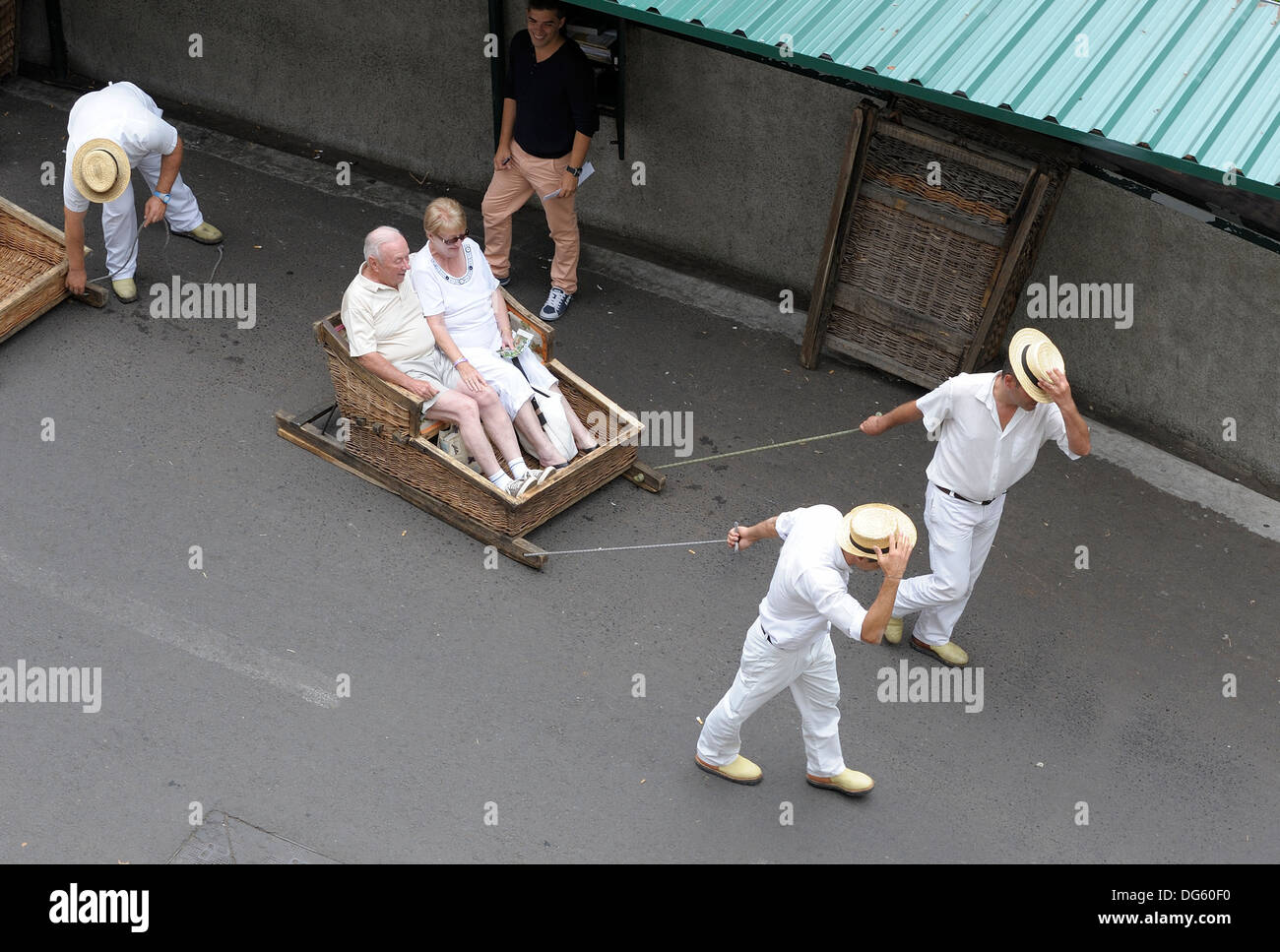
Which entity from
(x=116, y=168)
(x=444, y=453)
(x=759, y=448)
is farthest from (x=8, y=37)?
(x=759, y=448)

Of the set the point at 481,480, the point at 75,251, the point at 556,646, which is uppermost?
the point at 75,251

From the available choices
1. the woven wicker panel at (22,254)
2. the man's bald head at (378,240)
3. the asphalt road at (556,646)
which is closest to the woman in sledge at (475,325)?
the man's bald head at (378,240)

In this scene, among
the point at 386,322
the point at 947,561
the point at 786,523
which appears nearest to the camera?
the point at 786,523

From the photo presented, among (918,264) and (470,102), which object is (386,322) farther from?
(470,102)

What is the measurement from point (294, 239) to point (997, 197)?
16.5 ft

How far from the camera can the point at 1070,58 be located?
7145mm

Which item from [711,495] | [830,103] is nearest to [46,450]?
[711,495]

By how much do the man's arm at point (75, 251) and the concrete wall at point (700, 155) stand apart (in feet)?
9.50

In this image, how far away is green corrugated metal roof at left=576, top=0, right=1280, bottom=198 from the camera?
22.0 ft

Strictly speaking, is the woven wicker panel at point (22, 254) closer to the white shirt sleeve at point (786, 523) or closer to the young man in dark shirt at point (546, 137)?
the young man in dark shirt at point (546, 137)

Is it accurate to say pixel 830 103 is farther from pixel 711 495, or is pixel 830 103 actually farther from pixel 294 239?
pixel 294 239

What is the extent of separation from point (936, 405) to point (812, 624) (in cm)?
139

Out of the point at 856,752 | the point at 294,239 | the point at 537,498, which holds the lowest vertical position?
the point at 856,752

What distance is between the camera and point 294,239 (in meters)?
10.0
